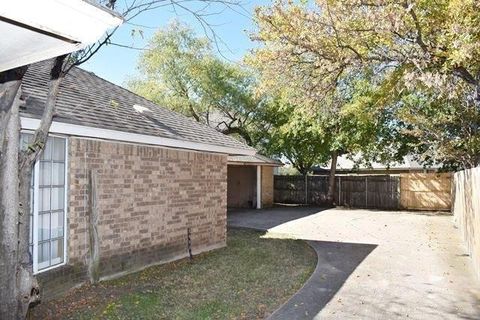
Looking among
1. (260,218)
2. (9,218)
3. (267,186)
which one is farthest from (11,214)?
(267,186)

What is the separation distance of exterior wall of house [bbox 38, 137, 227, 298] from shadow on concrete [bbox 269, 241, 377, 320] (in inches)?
122

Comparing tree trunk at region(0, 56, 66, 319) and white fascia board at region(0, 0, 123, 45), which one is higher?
white fascia board at region(0, 0, 123, 45)

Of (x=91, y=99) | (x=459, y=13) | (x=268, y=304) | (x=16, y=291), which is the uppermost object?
(x=459, y=13)

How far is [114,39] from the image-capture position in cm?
527

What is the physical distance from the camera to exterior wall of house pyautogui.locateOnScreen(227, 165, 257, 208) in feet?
80.9

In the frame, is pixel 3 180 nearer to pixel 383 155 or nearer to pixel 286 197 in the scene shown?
pixel 383 155

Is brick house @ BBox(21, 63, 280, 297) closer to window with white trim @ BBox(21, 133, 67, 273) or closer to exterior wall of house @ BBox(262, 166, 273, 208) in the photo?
window with white trim @ BBox(21, 133, 67, 273)

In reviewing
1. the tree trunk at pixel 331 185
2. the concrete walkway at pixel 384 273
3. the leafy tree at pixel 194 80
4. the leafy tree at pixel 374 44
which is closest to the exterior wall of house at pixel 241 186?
the leafy tree at pixel 194 80

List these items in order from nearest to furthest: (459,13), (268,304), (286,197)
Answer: (268,304)
(459,13)
(286,197)

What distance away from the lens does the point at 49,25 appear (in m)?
2.19

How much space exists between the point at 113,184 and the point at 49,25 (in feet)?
19.5

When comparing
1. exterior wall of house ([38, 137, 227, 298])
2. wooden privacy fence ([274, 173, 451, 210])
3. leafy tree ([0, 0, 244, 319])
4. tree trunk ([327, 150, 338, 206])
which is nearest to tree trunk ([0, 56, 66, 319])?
leafy tree ([0, 0, 244, 319])

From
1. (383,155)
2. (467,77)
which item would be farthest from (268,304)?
(383,155)

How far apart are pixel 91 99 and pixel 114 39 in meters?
3.82
